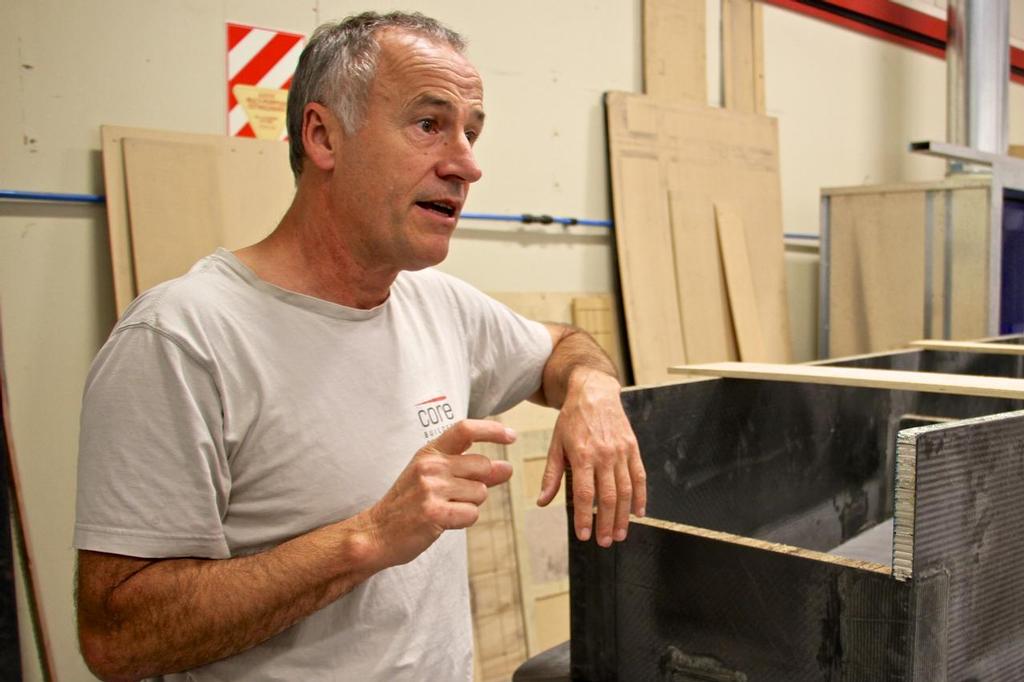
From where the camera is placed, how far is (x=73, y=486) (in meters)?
1.90

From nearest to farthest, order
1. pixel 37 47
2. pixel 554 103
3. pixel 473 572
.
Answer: pixel 37 47
pixel 473 572
pixel 554 103

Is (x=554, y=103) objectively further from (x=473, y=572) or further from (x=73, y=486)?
(x=73, y=486)

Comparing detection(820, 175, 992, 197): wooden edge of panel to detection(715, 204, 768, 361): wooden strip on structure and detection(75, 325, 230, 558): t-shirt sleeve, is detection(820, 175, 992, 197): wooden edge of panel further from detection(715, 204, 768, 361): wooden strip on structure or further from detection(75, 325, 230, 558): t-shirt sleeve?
detection(75, 325, 230, 558): t-shirt sleeve

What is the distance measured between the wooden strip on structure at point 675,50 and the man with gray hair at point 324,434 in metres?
1.91

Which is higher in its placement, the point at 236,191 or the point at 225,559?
the point at 236,191

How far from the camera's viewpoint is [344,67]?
110 centimetres

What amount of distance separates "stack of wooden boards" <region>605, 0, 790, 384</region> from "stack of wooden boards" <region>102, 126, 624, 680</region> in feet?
1.45

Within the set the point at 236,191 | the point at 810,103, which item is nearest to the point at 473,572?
the point at 236,191

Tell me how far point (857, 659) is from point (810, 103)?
320cm

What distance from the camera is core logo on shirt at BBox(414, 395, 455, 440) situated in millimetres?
1161

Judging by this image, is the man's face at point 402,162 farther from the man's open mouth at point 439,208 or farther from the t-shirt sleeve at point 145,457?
the t-shirt sleeve at point 145,457

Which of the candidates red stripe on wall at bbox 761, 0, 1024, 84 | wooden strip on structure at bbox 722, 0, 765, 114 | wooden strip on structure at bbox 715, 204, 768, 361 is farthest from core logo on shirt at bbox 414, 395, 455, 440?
red stripe on wall at bbox 761, 0, 1024, 84

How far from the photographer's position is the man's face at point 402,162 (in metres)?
1.09

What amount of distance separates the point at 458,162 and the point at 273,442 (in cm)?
44
